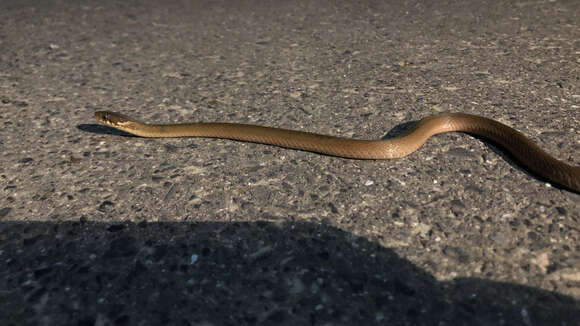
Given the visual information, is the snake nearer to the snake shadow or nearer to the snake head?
the snake head

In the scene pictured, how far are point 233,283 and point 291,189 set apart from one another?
3.15 ft

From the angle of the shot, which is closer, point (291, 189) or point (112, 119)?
point (291, 189)

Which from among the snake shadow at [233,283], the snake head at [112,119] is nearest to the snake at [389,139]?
the snake head at [112,119]

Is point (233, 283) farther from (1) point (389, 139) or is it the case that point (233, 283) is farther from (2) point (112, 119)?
(2) point (112, 119)

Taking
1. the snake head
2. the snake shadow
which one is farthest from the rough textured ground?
the snake head

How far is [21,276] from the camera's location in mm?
2564

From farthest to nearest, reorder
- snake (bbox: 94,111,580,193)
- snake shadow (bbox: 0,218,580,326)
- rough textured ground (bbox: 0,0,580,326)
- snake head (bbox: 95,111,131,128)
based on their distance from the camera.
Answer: snake head (bbox: 95,111,131,128) < snake (bbox: 94,111,580,193) < rough textured ground (bbox: 0,0,580,326) < snake shadow (bbox: 0,218,580,326)

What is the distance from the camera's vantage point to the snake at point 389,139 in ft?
10.5

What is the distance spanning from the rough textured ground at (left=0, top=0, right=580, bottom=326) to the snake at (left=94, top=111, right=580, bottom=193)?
0.29 feet

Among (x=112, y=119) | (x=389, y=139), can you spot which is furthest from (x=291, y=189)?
(x=112, y=119)

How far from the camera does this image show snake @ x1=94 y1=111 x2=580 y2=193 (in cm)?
319

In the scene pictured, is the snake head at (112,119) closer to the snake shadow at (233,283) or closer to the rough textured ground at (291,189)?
the rough textured ground at (291,189)

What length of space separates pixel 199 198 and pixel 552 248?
222 centimetres

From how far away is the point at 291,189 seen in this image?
325cm
